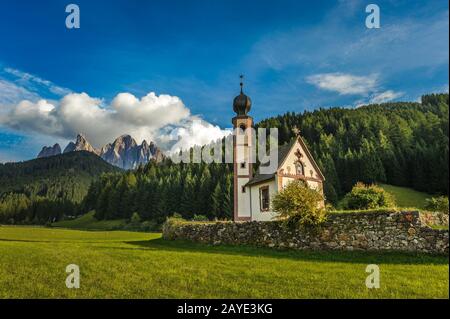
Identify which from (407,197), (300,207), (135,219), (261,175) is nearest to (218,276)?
(300,207)

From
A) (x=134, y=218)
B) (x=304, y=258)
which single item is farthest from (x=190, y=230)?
(x=134, y=218)

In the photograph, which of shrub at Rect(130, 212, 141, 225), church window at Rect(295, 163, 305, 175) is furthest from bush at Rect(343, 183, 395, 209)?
shrub at Rect(130, 212, 141, 225)

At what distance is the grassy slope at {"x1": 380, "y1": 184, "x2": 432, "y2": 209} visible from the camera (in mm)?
63312

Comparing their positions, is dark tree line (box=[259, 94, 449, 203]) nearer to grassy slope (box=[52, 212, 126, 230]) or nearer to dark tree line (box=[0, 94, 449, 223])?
dark tree line (box=[0, 94, 449, 223])

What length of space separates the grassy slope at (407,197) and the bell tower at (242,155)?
38535 mm

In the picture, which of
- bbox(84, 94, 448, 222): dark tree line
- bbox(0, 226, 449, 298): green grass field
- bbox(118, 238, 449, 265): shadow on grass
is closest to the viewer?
bbox(0, 226, 449, 298): green grass field

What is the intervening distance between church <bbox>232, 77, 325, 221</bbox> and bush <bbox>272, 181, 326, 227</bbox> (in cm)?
965

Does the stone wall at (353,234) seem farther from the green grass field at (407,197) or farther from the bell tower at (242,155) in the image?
the green grass field at (407,197)

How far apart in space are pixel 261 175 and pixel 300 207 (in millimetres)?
14191

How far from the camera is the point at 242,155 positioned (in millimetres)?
36750

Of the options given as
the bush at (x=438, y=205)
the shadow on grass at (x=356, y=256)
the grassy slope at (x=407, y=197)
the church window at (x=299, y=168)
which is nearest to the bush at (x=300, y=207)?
the shadow on grass at (x=356, y=256)
